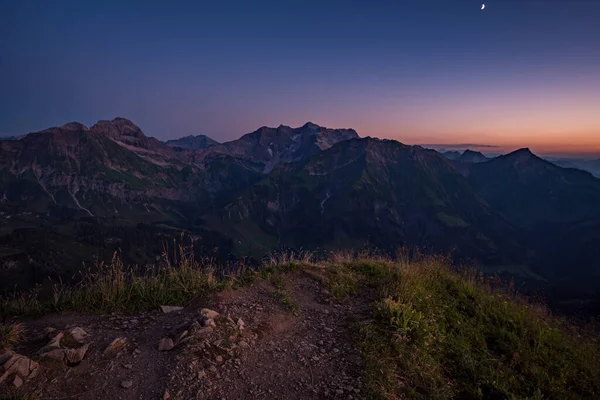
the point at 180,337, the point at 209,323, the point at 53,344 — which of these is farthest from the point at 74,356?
the point at 209,323

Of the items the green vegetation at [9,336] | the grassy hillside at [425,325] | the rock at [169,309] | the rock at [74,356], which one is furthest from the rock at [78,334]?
the rock at [169,309]

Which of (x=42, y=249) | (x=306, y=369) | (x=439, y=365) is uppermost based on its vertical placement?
(x=306, y=369)

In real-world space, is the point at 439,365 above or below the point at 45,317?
below

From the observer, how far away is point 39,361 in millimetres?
5660

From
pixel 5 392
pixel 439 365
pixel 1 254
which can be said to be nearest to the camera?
pixel 5 392

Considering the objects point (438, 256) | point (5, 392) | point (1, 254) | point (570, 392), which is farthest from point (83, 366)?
point (1, 254)

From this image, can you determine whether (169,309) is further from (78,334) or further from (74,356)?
(74,356)

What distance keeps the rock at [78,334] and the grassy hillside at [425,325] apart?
978mm

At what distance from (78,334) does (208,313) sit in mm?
2505

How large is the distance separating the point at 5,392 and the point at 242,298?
16.0 feet

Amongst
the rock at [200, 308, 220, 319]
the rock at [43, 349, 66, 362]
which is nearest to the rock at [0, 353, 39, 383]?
the rock at [43, 349, 66, 362]

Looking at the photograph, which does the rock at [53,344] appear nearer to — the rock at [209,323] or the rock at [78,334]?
the rock at [78,334]

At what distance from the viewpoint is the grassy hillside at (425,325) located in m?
Answer: 6.66

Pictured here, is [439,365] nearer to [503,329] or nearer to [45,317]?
[503,329]
